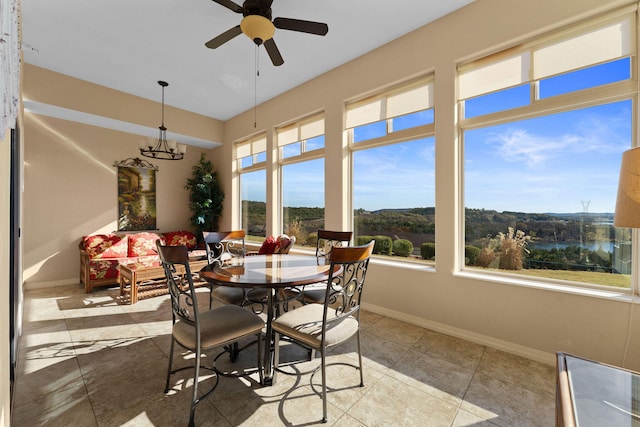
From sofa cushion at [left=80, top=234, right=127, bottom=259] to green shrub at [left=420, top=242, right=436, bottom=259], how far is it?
15.9 feet

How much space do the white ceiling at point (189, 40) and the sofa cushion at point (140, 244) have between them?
8.22ft

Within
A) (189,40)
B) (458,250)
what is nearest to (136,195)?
(189,40)

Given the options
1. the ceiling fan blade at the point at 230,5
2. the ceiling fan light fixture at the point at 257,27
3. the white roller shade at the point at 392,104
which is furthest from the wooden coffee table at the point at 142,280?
the white roller shade at the point at 392,104

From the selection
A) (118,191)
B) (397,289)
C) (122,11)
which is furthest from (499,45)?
(118,191)

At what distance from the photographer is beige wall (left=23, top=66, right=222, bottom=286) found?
409 cm

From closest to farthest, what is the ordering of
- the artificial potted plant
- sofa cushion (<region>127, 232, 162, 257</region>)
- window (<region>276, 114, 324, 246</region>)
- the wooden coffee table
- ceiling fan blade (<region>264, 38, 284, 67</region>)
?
ceiling fan blade (<region>264, 38, 284, 67</region>) < the wooden coffee table < window (<region>276, 114, 324, 246</region>) < sofa cushion (<region>127, 232, 162, 257</region>) < the artificial potted plant

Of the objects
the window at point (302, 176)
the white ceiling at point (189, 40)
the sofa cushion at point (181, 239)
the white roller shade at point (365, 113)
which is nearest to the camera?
the white ceiling at point (189, 40)

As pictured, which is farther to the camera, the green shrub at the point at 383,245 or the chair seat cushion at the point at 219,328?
the green shrub at the point at 383,245

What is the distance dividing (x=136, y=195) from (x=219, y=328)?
4727mm

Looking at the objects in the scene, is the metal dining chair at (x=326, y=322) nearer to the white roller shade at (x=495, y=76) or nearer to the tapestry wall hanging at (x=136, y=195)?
the white roller shade at (x=495, y=76)

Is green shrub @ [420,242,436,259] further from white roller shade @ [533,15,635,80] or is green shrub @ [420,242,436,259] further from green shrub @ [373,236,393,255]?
white roller shade @ [533,15,635,80]

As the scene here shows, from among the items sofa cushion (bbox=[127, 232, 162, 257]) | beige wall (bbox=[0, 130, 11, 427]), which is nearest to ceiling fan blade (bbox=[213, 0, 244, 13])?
beige wall (bbox=[0, 130, 11, 427])

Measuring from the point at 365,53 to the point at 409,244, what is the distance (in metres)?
2.49

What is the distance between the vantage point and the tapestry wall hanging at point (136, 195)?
16.6ft
